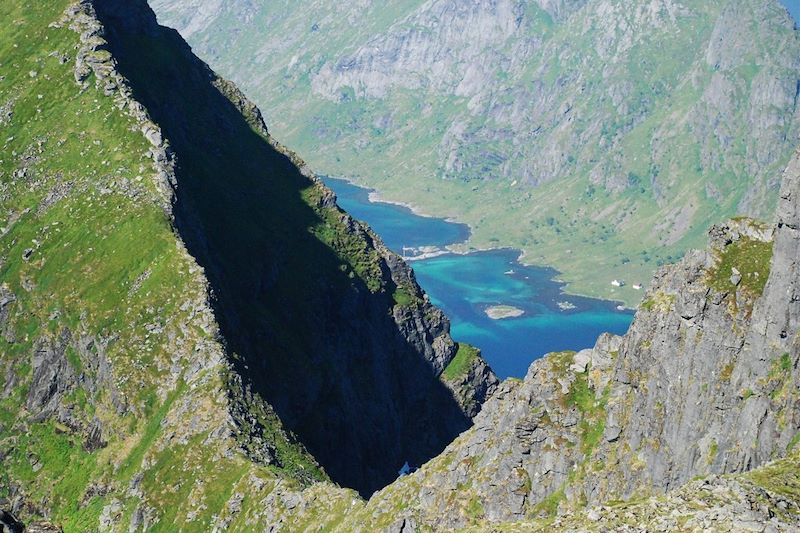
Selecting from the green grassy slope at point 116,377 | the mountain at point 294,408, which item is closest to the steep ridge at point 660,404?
the mountain at point 294,408

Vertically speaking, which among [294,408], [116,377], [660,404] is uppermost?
[294,408]

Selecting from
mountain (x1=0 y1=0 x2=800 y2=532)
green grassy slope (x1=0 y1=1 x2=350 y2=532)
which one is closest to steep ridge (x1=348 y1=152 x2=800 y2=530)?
mountain (x1=0 y1=0 x2=800 y2=532)

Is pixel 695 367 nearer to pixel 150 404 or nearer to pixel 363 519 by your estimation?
pixel 363 519

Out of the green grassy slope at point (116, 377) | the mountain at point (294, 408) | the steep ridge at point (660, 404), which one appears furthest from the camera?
the green grassy slope at point (116, 377)

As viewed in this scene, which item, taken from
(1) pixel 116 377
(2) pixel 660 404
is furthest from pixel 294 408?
(2) pixel 660 404

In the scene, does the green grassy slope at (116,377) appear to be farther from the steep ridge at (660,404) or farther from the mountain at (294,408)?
the steep ridge at (660,404)

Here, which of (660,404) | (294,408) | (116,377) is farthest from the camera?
(294,408)

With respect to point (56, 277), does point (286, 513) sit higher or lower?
lower

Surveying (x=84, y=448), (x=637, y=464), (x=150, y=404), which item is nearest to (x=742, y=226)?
(x=637, y=464)

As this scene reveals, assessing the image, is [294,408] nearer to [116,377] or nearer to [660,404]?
[116,377]
